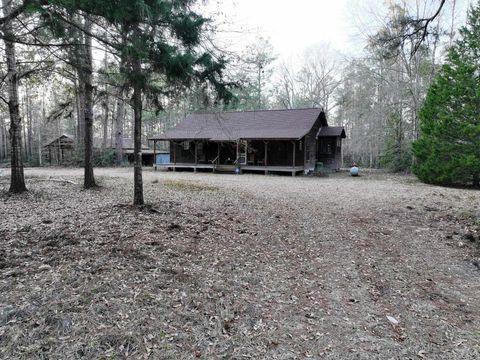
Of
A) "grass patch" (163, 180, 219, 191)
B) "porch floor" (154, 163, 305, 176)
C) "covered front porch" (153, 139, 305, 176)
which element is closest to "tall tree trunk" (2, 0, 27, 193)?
"grass patch" (163, 180, 219, 191)

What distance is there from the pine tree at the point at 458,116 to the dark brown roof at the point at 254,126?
22.6ft

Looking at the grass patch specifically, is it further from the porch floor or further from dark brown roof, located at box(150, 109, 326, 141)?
the porch floor

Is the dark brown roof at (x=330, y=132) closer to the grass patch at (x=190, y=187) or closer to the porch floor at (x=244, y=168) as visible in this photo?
the porch floor at (x=244, y=168)

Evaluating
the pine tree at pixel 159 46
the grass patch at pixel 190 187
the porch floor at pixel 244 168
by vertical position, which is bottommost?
the grass patch at pixel 190 187

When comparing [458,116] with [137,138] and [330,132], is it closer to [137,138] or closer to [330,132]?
[330,132]

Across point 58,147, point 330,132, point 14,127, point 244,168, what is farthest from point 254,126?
point 58,147

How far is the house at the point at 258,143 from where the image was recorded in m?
19.5

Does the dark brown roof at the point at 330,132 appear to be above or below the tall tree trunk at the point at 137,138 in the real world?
above

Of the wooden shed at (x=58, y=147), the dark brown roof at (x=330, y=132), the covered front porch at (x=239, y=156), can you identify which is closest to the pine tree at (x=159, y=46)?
the covered front porch at (x=239, y=156)

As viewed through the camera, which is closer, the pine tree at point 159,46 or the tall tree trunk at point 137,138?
the pine tree at point 159,46

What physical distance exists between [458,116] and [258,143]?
444 inches

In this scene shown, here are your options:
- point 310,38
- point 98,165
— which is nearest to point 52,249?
point 98,165

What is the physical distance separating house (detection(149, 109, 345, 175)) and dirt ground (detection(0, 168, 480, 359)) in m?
12.5

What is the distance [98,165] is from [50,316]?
23.9 m
